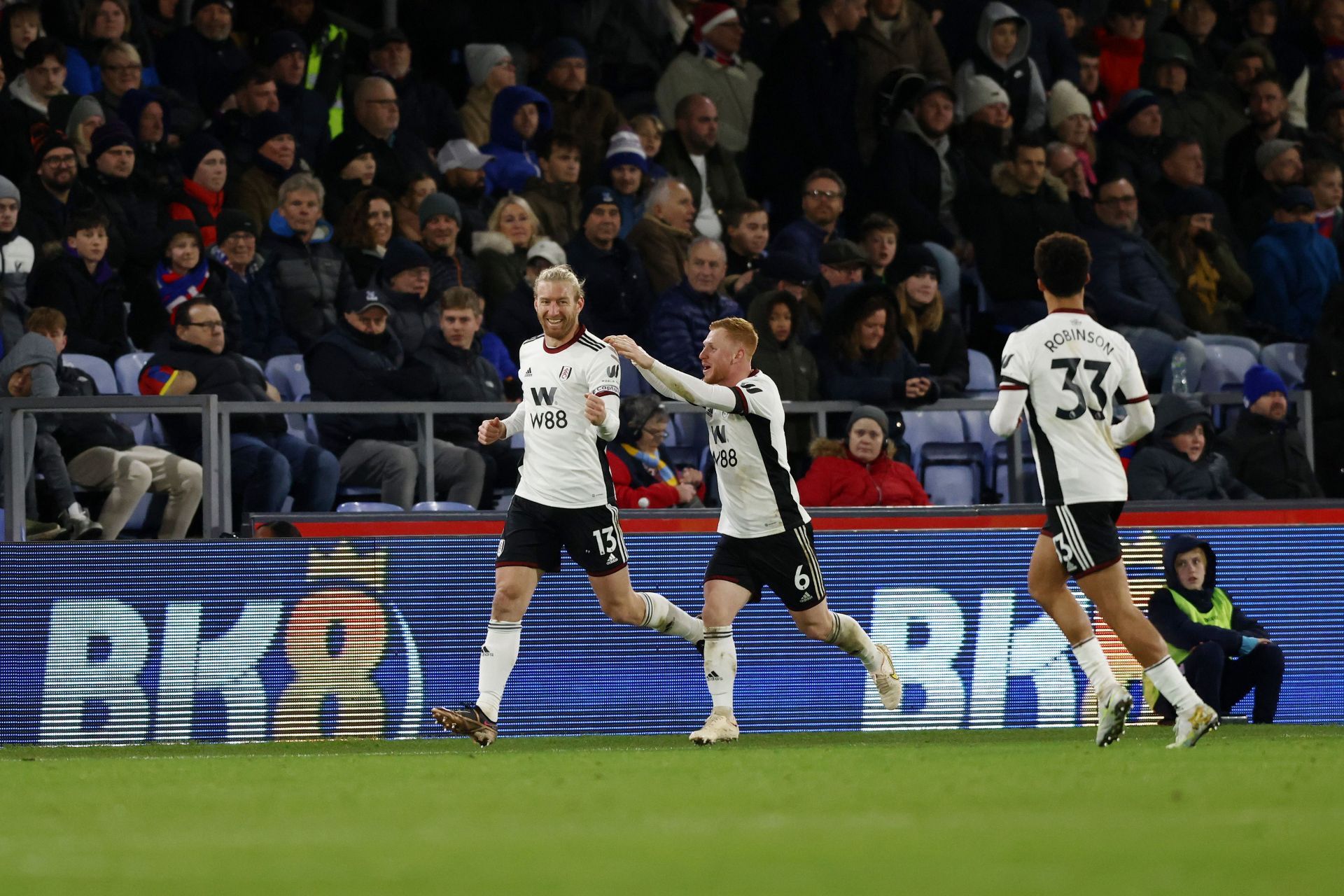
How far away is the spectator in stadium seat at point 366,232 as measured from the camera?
14.4 m

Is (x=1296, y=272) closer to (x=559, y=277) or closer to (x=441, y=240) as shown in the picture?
(x=441, y=240)

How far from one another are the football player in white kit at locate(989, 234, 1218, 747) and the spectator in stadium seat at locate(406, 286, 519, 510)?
15.9 feet

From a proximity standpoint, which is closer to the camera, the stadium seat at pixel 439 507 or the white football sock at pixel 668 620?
the white football sock at pixel 668 620

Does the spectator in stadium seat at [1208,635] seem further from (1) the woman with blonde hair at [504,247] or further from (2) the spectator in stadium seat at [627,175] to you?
(2) the spectator in stadium seat at [627,175]

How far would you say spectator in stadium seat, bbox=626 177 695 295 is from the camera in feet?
50.6

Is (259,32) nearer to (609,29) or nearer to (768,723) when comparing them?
(609,29)

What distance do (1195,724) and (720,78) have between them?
9.72 m

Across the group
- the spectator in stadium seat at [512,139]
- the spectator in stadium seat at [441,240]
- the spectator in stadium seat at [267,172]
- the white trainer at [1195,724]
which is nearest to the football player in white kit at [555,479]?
the white trainer at [1195,724]

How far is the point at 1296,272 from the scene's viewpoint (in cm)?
1750

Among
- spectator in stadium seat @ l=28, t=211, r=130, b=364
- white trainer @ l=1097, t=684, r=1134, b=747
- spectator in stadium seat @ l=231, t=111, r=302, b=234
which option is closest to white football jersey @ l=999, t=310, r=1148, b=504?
white trainer @ l=1097, t=684, r=1134, b=747

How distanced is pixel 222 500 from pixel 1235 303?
9.17 meters

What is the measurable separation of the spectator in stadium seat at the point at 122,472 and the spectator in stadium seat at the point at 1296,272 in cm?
949

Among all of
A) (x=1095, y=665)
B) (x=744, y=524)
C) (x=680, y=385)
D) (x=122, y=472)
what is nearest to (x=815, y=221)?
(x=122, y=472)


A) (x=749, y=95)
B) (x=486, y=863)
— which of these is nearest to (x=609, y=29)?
(x=749, y=95)
